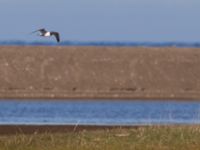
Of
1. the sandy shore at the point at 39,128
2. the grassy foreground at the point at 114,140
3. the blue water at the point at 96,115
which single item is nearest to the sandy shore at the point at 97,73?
the blue water at the point at 96,115

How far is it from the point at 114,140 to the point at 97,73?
1680 inches

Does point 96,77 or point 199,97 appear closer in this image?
point 199,97

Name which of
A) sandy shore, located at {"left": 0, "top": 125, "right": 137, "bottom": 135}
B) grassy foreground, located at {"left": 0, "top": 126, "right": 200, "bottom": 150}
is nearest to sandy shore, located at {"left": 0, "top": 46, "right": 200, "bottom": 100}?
sandy shore, located at {"left": 0, "top": 125, "right": 137, "bottom": 135}

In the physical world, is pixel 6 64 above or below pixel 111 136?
below

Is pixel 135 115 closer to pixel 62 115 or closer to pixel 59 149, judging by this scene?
pixel 62 115

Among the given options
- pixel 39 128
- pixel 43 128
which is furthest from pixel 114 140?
pixel 43 128

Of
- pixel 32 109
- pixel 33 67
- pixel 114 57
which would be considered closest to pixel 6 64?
pixel 33 67

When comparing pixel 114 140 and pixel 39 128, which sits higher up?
pixel 114 140

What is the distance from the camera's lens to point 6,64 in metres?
67.3

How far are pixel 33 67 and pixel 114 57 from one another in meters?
5.87

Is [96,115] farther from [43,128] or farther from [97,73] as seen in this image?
[97,73]

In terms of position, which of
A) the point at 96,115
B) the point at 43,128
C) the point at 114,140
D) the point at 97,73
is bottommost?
the point at 97,73

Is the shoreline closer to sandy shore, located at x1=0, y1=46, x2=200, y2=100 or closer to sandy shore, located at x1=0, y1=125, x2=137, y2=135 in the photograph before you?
sandy shore, located at x1=0, y1=125, x2=137, y2=135

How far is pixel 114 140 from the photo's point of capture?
24.2 meters
